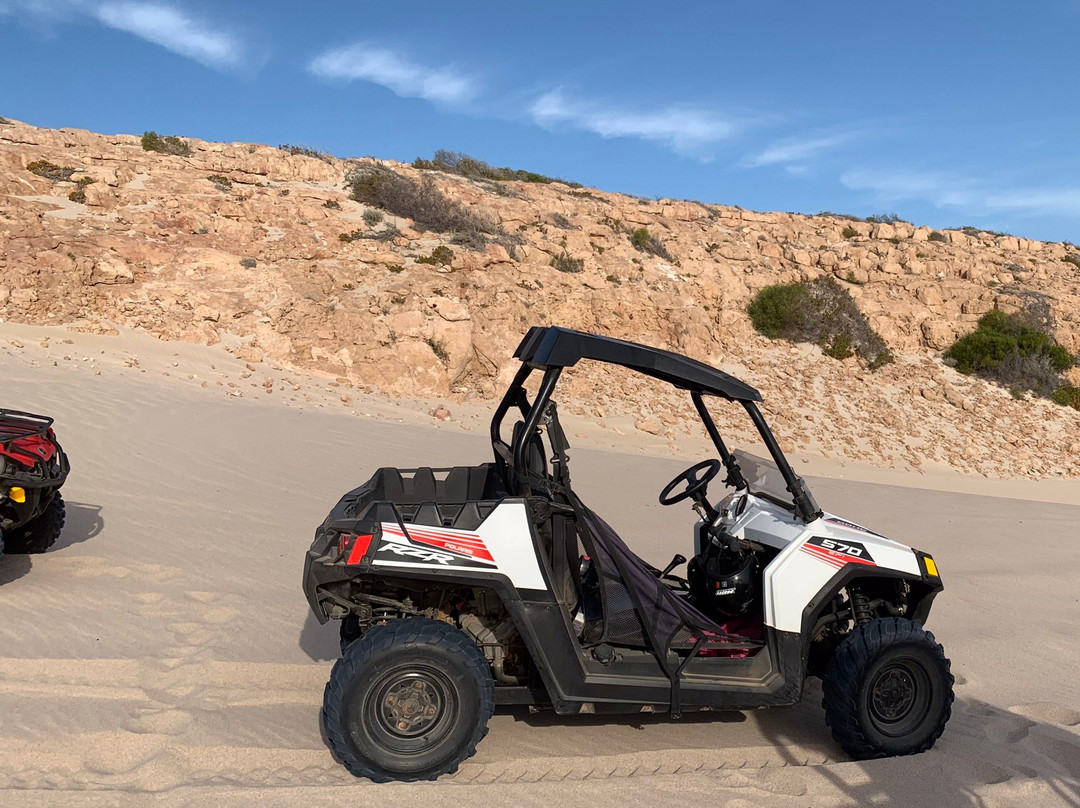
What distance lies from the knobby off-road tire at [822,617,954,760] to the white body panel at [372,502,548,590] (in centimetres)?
161

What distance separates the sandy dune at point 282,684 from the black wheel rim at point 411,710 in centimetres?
22

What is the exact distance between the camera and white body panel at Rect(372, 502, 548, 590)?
3.67 meters

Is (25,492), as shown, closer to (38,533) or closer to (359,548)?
(38,533)

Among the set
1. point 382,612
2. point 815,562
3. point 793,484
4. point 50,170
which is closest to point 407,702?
point 382,612

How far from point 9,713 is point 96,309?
585 inches

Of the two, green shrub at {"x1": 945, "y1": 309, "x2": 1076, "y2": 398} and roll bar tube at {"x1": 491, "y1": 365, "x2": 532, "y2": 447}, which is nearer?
roll bar tube at {"x1": 491, "y1": 365, "x2": 532, "y2": 447}

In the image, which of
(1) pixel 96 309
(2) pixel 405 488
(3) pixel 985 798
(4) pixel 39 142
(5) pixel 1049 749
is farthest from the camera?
(4) pixel 39 142

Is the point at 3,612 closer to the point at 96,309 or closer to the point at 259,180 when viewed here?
the point at 96,309

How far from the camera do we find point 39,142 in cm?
2405

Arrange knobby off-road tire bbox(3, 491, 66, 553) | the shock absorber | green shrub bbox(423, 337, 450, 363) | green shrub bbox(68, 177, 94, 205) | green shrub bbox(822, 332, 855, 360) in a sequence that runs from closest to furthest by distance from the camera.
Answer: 1. the shock absorber
2. knobby off-road tire bbox(3, 491, 66, 553)
3. green shrub bbox(423, 337, 450, 363)
4. green shrub bbox(68, 177, 94, 205)
5. green shrub bbox(822, 332, 855, 360)

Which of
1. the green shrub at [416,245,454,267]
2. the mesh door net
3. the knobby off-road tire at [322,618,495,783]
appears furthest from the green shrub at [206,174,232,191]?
the knobby off-road tire at [322,618,495,783]

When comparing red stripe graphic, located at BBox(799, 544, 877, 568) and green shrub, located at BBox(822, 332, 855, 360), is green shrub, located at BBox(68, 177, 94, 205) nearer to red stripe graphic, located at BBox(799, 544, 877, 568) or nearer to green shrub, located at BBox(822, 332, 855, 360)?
green shrub, located at BBox(822, 332, 855, 360)

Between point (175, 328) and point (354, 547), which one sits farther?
point (175, 328)

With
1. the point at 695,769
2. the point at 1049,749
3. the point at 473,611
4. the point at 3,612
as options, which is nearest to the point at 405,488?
the point at 473,611
